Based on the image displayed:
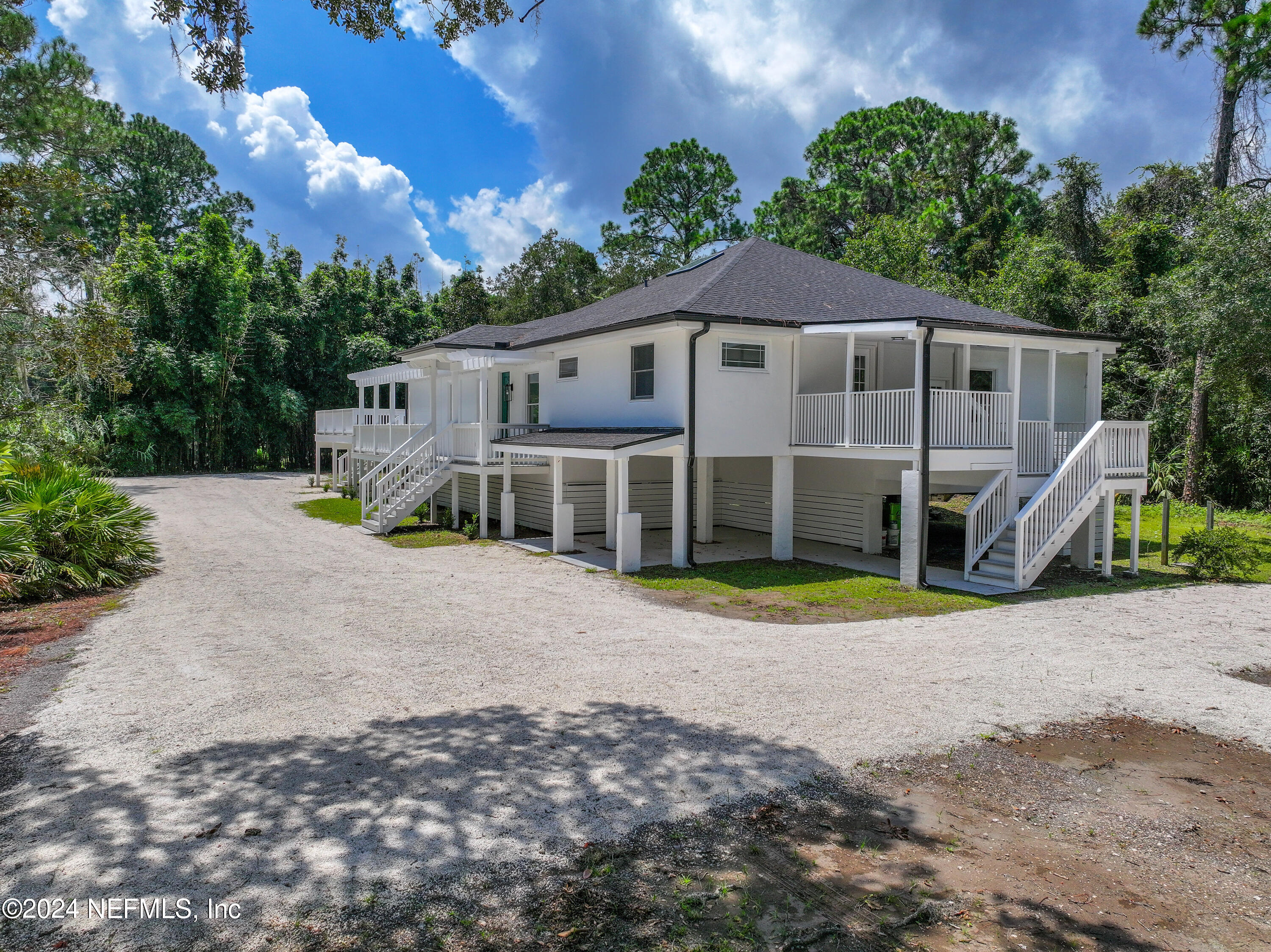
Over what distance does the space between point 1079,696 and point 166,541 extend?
16446 mm

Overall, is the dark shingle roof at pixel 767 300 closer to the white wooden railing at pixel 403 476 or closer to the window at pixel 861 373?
the window at pixel 861 373

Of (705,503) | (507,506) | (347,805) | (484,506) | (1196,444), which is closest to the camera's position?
(347,805)

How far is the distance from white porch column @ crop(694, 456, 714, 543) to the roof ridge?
3.90 m

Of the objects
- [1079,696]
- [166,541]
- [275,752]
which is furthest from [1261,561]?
[166,541]

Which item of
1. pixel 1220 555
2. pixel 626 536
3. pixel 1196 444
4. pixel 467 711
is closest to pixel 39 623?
pixel 467 711

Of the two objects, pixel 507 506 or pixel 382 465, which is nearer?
pixel 507 506

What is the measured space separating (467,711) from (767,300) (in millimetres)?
11080

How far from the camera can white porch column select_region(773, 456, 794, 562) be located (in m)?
14.9

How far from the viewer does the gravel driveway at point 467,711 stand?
419 cm

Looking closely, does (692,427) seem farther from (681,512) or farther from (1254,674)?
(1254,674)

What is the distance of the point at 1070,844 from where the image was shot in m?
4.43

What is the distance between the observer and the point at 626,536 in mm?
13312

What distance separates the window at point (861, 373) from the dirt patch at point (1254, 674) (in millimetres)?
8781

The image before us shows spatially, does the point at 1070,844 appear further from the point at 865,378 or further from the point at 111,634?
the point at 865,378
